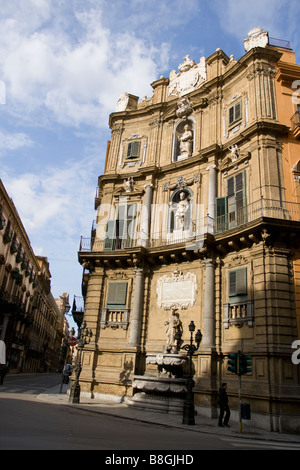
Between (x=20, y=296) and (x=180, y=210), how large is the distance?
2751 cm

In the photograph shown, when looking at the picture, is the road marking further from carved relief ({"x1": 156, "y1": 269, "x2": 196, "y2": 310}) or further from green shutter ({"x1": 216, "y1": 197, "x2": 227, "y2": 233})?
green shutter ({"x1": 216, "y1": 197, "x2": 227, "y2": 233})

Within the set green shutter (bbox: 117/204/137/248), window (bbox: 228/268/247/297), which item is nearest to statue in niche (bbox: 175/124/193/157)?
green shutter (bbox: 117/204/137/248)

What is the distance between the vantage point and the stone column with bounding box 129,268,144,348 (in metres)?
18.2

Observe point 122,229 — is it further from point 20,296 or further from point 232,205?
point 20,296

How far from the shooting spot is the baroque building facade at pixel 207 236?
14.7 meters

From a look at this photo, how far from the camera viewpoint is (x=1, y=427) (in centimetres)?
792

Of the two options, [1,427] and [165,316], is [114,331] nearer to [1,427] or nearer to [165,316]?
[165,316]

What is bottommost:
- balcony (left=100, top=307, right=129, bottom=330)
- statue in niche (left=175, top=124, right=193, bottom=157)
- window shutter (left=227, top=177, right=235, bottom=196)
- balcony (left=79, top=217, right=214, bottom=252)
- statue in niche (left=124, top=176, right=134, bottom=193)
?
balcony (left=100, top=307, right=129, bottom=330)

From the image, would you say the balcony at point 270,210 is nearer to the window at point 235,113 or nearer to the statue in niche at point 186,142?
the window at point 235,113

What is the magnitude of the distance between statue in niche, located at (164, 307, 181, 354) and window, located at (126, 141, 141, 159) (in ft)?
36.6

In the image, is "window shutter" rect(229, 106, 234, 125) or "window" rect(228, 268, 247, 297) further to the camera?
"window shutter" rect(229, 106, 234, 125)

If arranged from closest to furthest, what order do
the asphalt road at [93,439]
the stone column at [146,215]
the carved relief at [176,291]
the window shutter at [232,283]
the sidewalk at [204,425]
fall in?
the asphalt road at [93,439]
the sidewalk at [204,425]
the window shutter at [232,283]
the carved relief at [176,291]
the stone column at [146,215]
